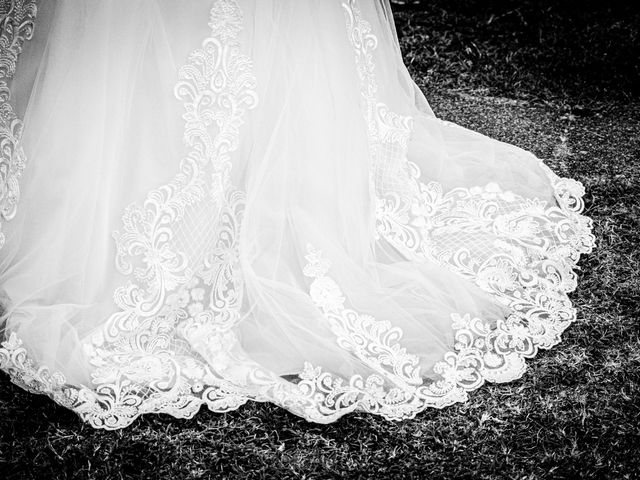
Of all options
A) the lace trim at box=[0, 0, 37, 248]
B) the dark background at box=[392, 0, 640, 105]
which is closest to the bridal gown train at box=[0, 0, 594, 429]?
the lace trim at box=[0, 0, 37, 248]

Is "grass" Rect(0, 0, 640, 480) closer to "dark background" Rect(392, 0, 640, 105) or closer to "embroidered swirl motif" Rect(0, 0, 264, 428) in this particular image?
"embroidered swirl motif" Rect(0, 0, 264, 428)

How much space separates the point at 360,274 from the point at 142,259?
1.82 ft

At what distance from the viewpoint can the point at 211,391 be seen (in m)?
1.80

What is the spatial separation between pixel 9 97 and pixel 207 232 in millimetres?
606

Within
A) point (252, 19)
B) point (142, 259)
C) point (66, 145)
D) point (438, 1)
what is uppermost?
point (252, 19)

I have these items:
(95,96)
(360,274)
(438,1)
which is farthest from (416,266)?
(438,1)

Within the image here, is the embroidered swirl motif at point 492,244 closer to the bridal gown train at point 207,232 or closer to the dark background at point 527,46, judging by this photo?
the bridal gown train at point 207,232

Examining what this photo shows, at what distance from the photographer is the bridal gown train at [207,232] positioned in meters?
1.80

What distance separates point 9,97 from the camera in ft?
6.20

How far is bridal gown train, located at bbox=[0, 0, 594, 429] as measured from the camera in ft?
5.89

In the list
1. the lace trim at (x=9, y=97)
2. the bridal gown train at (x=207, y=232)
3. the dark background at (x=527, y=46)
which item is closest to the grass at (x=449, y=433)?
the bridal gown train at (x=207, y=232)

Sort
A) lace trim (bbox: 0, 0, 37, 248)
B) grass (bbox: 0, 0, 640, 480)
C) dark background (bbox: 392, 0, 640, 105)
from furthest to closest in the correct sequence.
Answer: dark background (bbox: 392, 0, 640, 105)
lace trim (bbox: 0, 0, 37, 248)
grass (bbox: 0, 0, 640, 480)

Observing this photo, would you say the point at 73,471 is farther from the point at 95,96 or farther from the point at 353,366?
the point at 95,96

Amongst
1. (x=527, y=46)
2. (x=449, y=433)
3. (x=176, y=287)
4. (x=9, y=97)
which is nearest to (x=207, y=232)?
(x=176, y=287)
